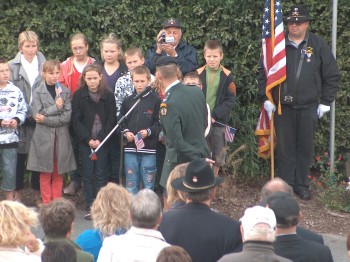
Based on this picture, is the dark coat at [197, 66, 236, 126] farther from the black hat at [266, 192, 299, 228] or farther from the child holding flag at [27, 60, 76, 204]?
the black hat at [266, 192, 299, 228]

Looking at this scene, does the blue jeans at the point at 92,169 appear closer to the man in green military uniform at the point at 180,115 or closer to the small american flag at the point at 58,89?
the small american flag at the point at 58,89

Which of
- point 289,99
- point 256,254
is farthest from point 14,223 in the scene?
point 289,99

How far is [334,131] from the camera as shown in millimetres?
11250

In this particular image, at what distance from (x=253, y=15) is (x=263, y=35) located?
602 mm

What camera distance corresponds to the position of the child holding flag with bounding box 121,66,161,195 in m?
9.80

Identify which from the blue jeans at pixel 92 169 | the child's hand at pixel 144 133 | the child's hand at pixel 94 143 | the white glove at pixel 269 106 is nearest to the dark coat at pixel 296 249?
the child's hand at pixel 144 133

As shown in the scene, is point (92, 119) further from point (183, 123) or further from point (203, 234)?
point (203, 234)

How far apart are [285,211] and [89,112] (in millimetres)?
4866

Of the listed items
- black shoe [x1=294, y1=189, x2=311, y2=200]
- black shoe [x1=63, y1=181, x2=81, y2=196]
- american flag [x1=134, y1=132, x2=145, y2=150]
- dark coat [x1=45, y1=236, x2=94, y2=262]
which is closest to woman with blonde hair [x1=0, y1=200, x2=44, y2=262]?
dark coat [x1=45, y1=236, x2=94, y2=262]

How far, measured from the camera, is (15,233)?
5465mm

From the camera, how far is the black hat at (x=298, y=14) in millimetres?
10562

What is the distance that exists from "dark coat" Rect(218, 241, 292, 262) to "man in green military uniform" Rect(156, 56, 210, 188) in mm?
3389

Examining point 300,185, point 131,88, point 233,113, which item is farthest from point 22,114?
point 300,185

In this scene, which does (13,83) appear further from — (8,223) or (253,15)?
(8,223)
